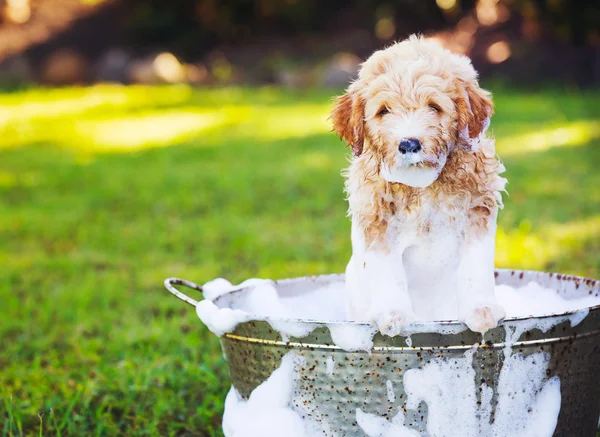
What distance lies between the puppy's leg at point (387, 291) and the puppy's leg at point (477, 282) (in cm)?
14

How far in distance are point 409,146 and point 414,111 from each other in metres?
0.12

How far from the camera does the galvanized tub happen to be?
6.22 feet

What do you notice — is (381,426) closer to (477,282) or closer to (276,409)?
(276,409)

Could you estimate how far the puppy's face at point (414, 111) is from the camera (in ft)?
6.22

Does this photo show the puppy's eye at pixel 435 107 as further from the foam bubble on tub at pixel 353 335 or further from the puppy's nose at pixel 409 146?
the foam bubble on tub at pixel 353 335

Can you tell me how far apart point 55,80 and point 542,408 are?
1446 cm

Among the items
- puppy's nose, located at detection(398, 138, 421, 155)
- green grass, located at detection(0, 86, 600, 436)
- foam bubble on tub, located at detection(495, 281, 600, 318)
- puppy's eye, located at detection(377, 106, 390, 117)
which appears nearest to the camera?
puppy's nose, located at detection(398, 138, 421, 155)

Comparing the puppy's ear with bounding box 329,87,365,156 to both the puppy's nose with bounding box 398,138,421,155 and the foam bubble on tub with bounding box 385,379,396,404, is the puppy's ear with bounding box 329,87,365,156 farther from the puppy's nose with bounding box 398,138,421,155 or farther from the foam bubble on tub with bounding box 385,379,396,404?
the foam bubble on tub with bounding box 385,379,396,404

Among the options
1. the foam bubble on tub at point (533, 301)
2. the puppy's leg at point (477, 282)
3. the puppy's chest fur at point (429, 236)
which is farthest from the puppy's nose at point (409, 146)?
the foam bubble on tub at point (533, 301)

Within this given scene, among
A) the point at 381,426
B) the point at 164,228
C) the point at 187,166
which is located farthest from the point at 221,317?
the point at 187,166

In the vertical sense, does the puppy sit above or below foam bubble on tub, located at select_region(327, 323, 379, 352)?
above

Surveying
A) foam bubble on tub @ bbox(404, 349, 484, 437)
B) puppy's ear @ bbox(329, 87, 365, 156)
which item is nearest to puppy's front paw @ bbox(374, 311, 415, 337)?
foam bubble on tub @ bbox(404, 349, 484, 437)

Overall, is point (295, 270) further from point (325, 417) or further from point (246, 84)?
point (246, 84)

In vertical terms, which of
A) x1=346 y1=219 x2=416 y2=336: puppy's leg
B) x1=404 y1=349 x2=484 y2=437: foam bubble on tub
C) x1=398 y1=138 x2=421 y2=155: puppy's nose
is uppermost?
x1=398 y1=138 x2=421 y2=155: puppy's nose
